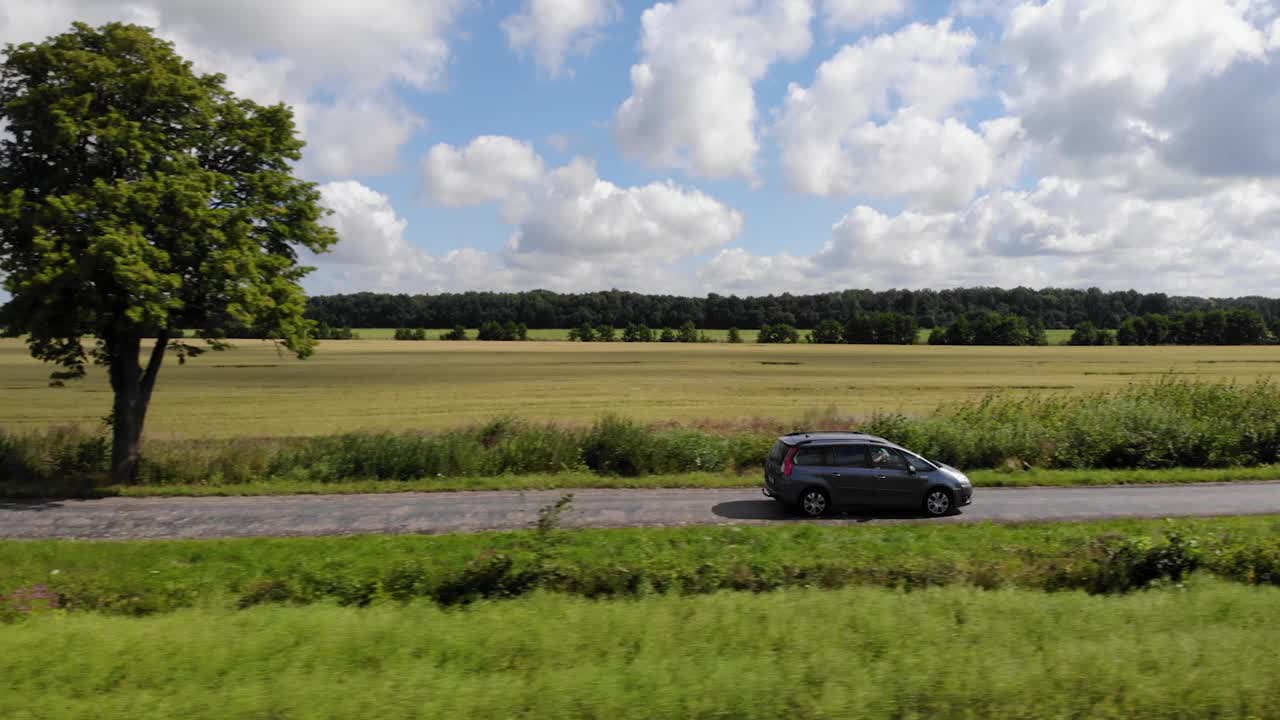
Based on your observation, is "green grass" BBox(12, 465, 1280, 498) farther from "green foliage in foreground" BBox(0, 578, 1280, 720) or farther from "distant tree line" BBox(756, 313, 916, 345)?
"distant tree line" BBox(756, 313, 916, 345)

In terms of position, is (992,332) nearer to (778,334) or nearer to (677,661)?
(778,334)

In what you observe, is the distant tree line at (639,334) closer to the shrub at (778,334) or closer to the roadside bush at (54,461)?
Result: the shrub at (778,334)

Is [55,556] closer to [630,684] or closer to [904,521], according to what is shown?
[630,684]

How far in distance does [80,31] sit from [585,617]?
20.1 meters

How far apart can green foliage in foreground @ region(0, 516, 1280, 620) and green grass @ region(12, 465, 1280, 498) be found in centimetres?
739

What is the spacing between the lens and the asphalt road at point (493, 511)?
1580cm

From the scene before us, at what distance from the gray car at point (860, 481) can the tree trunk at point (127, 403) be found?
602 inches

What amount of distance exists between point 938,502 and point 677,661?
1348cm

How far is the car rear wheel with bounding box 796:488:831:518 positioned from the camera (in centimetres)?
1753

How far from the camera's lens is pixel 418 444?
72.6 feet

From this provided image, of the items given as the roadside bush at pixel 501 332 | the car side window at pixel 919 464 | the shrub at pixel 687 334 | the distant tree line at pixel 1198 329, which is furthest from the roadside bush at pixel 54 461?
the distant tree line at pixel 1198 329

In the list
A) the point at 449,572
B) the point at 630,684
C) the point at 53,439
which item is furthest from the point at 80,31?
the point at 630,684

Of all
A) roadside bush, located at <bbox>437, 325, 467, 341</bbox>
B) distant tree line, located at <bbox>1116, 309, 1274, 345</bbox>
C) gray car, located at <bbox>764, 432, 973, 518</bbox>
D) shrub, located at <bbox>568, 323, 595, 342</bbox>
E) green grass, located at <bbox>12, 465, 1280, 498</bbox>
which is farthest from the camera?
shrub, located at <bbox>568, 323, 595, 342</bbox>

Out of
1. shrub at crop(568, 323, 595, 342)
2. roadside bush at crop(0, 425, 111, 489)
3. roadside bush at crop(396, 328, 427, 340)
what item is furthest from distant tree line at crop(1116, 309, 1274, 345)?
roadside bush at crop(0, 425, 111, 489)
